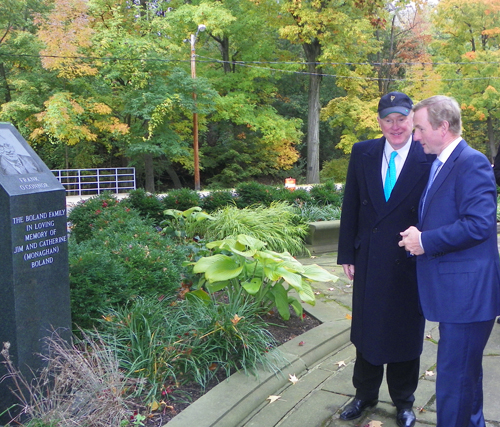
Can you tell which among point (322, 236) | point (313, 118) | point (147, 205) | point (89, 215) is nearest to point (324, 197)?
point (322, 236)

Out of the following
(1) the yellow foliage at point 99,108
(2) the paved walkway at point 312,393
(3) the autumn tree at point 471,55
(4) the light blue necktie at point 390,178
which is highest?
(3) the autumn tree at point 471,55

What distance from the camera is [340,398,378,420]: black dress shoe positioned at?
10.8 ft

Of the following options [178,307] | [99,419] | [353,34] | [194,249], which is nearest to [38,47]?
[353,34]

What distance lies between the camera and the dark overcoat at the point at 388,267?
10.1 feet

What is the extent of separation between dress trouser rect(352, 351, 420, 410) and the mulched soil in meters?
1.00

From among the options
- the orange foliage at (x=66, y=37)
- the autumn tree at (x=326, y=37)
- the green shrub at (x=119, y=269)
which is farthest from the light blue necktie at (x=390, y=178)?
the autumn tree at (x=326, y=37)

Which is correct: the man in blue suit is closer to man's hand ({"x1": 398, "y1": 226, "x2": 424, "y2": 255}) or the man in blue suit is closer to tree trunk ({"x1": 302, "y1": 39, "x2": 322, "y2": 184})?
man's hand ({"x1": 398, "y1": 226, "x2": 424, "y2": 255})

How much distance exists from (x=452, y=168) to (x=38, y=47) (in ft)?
67.9

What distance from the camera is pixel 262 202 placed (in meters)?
9.84

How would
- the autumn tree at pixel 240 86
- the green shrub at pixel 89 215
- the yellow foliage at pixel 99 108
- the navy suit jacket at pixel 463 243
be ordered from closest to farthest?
the navy suit jacket at pixel 463 243 → the green shrub at pixel 89 215 → the yellow foliage at pixel 99 108 → the autumn tree at pixel 240 86

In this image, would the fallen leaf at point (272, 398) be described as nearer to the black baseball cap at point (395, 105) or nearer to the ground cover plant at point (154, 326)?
the ground cover plant at point (154, 326)

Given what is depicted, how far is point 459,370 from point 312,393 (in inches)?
53.9

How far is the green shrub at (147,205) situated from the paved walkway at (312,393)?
4.26 m

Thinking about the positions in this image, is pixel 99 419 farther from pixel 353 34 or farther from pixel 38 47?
pixel 353 34
